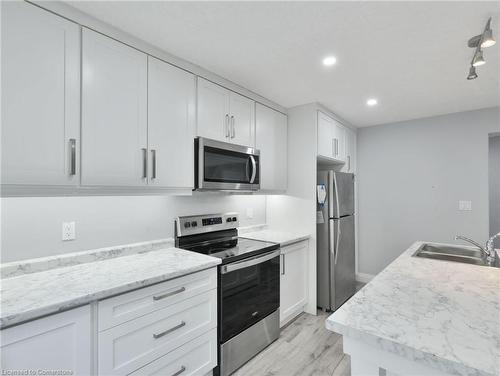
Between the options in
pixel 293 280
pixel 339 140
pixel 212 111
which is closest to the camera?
pixel 212 111

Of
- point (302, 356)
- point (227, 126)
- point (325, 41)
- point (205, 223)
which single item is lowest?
point (302, 356)

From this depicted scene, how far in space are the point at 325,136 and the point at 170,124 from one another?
1.91 meters

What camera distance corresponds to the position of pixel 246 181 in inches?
95.9

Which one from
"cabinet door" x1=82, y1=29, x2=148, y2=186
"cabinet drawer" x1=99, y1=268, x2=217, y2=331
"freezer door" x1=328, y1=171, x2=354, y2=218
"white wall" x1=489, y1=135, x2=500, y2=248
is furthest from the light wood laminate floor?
"white wall" x1=489, y1=135, x2=500, y2=248

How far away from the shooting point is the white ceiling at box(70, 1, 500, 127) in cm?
141

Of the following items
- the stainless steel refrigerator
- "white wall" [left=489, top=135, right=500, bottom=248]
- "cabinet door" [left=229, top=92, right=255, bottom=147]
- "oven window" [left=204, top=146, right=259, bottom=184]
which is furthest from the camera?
"white wall" [left=489, top=135, right=500, bottom=248]

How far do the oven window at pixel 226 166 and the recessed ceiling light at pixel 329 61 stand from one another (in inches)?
39.1

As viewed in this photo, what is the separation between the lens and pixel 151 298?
1456 mm

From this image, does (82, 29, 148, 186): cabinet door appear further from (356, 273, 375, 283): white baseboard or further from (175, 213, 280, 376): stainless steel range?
(356, 273, 375, 283): white baseboard

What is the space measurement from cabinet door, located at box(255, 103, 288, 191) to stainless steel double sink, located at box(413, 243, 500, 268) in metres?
1.45

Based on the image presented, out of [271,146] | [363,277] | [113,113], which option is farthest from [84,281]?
[363,277]

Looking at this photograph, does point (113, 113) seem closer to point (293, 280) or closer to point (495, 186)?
point (293, 280)

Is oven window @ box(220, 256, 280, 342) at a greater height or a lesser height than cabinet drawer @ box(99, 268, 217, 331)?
lesser

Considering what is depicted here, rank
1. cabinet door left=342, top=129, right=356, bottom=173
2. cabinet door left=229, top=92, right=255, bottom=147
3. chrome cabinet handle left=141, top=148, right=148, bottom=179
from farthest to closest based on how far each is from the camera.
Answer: cabinet door left=342, top=129, right=356, bottom=173
cabinet door left=229, top=92, right=255, bottom=147
chrome cabinet handle left=141, top=148, right=148, bottom=179
